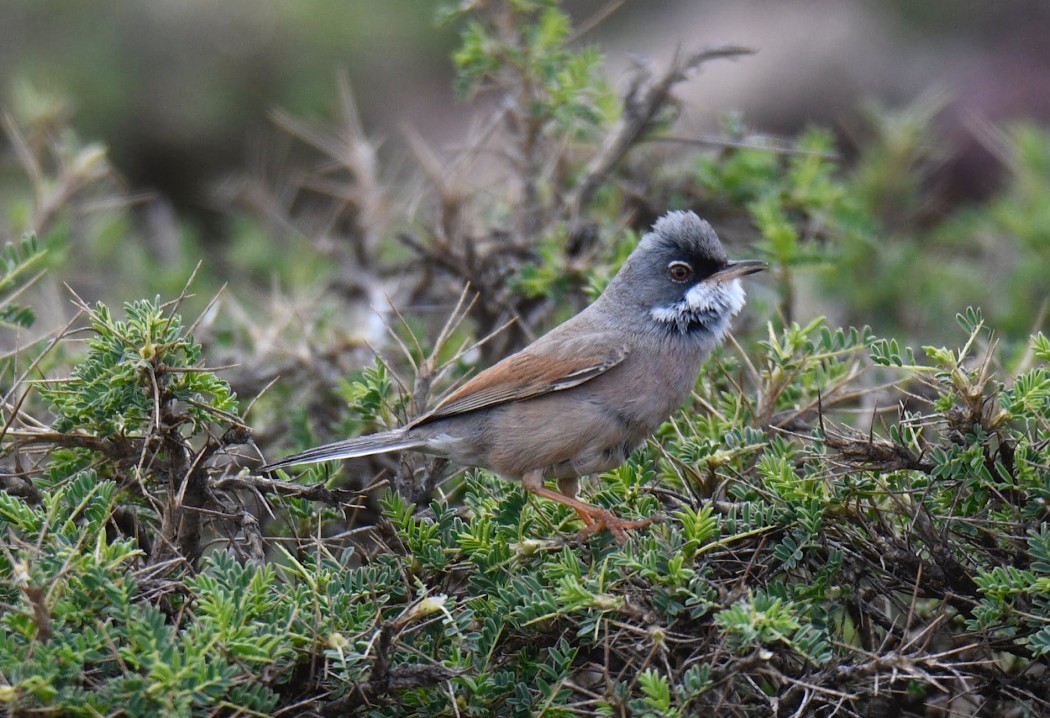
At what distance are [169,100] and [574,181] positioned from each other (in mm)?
8242

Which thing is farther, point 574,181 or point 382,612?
point 574,181

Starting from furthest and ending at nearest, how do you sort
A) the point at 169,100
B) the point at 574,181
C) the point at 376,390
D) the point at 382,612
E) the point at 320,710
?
1. the point at 169,100
2. the point at 574,181
3. the point at 376,390
4. the point at 382,612
5. the point at 320,710

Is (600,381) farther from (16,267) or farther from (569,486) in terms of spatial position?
(16,267)

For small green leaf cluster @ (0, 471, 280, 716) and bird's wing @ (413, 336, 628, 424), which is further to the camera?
bird's wing @ (413, 336, 628, 424)

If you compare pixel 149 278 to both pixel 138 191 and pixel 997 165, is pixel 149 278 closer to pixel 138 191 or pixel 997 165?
pixel 138 191

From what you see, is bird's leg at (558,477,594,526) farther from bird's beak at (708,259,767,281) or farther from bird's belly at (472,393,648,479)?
bird's beak at (708,259,767,281)

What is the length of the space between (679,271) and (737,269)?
0.25 m

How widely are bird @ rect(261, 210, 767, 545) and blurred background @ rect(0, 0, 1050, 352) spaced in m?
4.73

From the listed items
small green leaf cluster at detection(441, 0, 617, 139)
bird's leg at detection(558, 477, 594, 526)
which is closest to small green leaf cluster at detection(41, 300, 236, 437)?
bird's leg at detection(558, 477, 594, 526)

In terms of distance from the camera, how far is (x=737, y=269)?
457 centimetres

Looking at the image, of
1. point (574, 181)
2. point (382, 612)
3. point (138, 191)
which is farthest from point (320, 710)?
point (138, 191)

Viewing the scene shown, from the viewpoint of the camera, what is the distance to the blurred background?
1113cm

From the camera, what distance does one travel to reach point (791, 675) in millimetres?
2980

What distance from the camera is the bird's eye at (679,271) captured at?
4.62 metres
